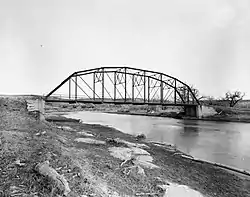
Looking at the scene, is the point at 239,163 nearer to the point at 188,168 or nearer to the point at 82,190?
the point at 188,168

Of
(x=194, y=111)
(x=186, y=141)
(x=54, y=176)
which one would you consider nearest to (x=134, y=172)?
(x=54, y=176)

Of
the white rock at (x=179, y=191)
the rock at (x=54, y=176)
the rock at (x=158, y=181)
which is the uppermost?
the rock at (x=54, y=176)

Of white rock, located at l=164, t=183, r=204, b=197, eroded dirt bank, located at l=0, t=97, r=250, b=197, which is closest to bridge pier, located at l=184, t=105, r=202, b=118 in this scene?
eroded dirt bank, located at l=0, t=97, r=250, b=197

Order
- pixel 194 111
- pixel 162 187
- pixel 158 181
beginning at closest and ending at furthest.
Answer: pixel 162 187, pixel 158 181, pixel 194 111

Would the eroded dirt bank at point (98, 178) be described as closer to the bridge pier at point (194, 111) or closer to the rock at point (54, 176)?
the rock at point (54, 176)

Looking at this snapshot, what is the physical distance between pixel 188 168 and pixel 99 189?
6.71m

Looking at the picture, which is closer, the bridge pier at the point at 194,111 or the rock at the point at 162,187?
the rock at the point at 162,187

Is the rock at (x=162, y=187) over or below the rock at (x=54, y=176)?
below

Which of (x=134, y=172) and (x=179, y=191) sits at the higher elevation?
(x=134, y=172)

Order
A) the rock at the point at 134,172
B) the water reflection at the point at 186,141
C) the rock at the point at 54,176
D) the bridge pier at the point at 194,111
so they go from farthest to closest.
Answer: the bridge pier at the point at 194,111 → the water reflection at the point at 186,141 → the rock at the point at 134,172 → the rock at the point at 54,176

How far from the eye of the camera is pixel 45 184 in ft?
15.4

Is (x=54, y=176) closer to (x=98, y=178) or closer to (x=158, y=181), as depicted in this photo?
(x=98, y=178)

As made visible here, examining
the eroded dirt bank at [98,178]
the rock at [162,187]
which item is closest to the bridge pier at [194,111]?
the eroded dirt bank at [98,178]

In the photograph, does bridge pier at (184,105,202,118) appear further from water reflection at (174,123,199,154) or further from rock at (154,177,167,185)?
rock at (154,177,167,185)
